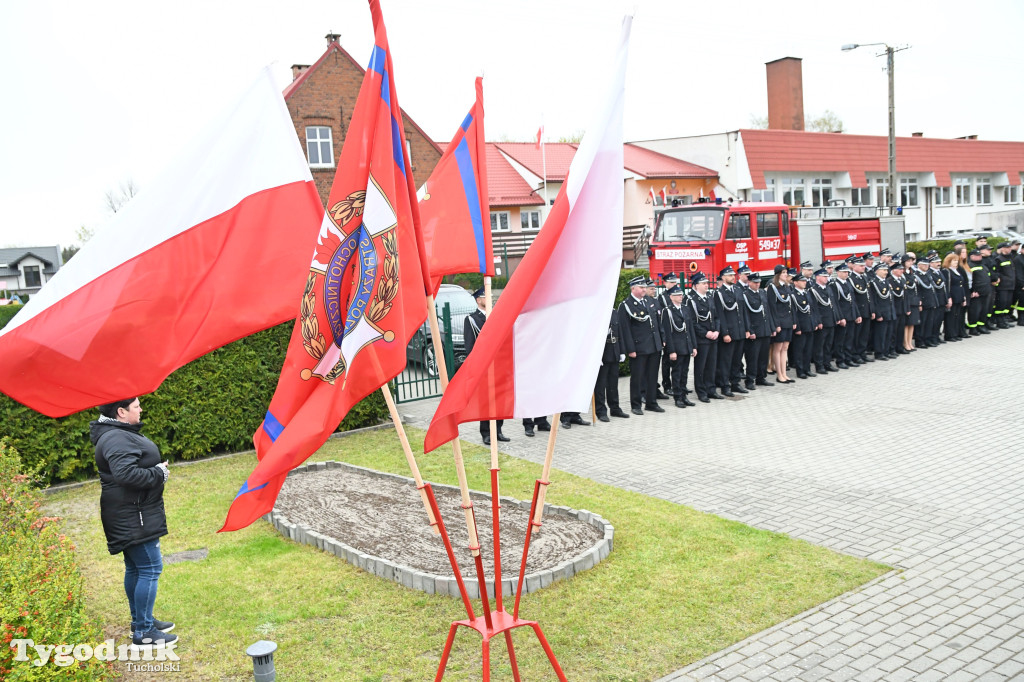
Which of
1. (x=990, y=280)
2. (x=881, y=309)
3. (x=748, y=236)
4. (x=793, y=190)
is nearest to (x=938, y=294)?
(x=881, y=309)

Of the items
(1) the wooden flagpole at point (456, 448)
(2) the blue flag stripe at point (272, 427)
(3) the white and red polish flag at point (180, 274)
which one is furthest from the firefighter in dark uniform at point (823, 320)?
(2) the blue flag stripe at point (272, 427)

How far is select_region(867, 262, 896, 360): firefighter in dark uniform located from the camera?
1700 centimetres

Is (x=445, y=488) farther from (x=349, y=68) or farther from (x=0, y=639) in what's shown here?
(x=349, y=68)

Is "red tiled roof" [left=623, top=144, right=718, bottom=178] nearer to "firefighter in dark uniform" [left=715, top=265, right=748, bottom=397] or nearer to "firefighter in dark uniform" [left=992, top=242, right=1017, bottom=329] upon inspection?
"firefighter in dark uniform" [left=992, top=242, right=1017, bottom=329]

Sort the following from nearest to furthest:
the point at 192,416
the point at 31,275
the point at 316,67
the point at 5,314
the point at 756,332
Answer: the point at 192,416
the point at 5,314
the point at 756,332
the point at 316,67
the point at 31,275

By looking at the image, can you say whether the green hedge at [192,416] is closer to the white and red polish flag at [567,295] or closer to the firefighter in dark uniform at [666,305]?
the firefighter in dark uniform at [666,305]

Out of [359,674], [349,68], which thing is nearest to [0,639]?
[359,674]

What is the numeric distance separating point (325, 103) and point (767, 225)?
20.9m

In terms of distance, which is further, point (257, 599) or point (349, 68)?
point (349, 68)

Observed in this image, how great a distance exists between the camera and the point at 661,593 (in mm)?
6305

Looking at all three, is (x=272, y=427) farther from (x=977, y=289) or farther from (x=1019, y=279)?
(x=1019, y=279)

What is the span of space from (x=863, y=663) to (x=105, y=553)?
6.82 m

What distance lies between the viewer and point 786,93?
4572cm

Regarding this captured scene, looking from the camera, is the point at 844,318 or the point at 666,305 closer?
the point at 666,305
